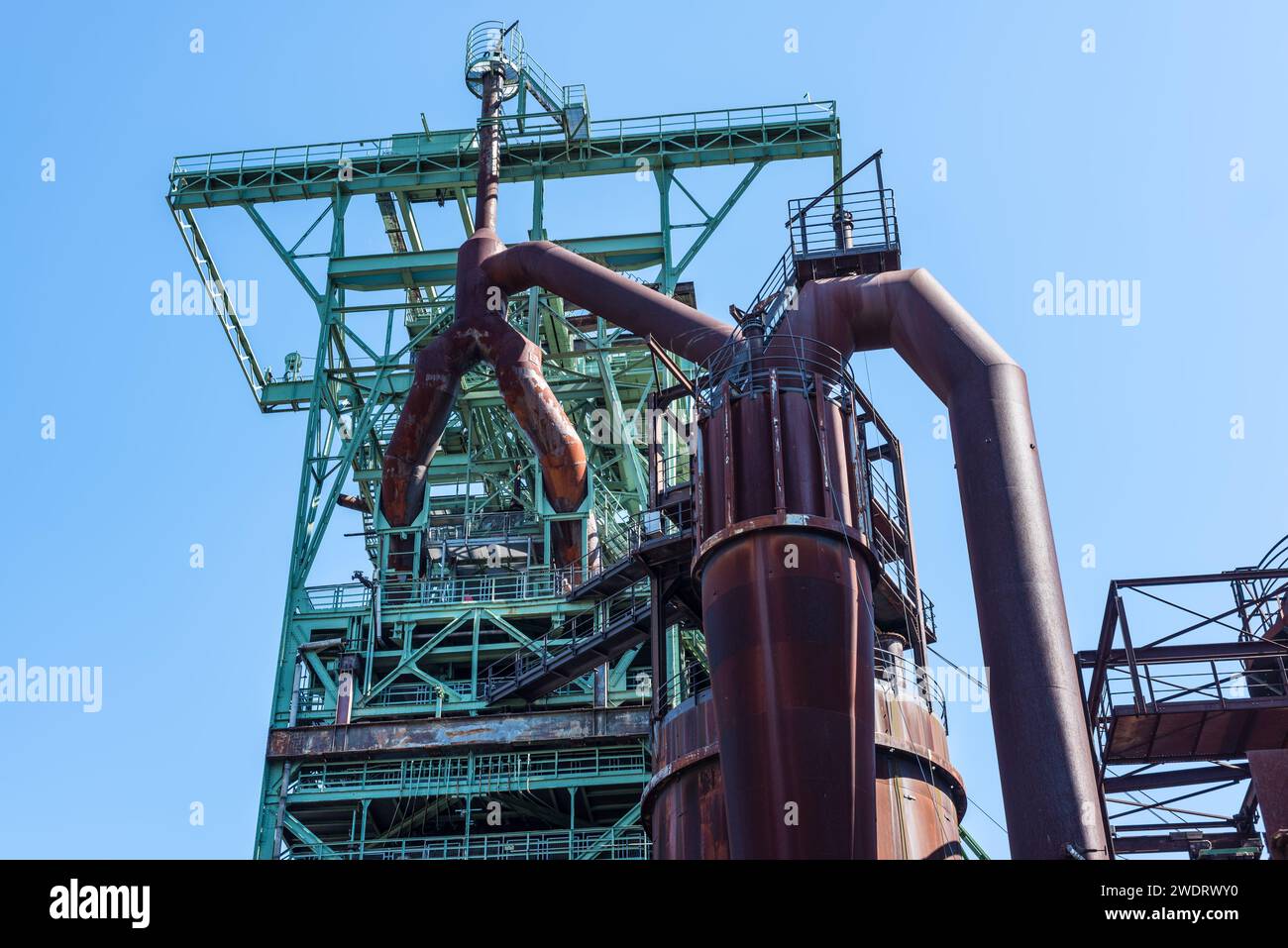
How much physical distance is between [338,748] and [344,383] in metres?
11.9

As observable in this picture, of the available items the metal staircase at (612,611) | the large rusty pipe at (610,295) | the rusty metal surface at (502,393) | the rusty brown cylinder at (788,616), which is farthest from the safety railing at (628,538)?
the rusty brown cylinder at (788,616)

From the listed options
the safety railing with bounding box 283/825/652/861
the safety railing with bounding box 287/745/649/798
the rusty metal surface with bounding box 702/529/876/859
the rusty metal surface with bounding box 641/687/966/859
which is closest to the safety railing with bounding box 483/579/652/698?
the safety railing with bounding box 287/745/649/798

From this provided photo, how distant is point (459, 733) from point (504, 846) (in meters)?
2.70

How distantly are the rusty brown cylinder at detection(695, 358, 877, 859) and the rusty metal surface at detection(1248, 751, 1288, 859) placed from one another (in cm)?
457

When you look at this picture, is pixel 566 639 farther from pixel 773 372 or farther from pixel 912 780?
pixel 773 372

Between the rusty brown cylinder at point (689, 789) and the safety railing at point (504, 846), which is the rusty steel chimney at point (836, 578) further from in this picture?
the safety railing at point (504, 846)

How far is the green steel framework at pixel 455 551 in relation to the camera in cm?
3278

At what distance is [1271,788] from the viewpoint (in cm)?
1725

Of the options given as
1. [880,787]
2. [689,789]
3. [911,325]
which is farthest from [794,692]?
[911,325]

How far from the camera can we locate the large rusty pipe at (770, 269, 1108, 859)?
1636cm

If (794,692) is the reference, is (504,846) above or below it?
above

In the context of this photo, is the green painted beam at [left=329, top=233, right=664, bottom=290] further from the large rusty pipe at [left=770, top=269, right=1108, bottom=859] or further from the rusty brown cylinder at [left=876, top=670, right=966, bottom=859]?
the rusty brown cylinder at [left=876, top=670, right=966, bottom=859]

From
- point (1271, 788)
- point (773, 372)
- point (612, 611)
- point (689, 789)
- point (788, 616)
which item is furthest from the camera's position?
point (612, 611)
